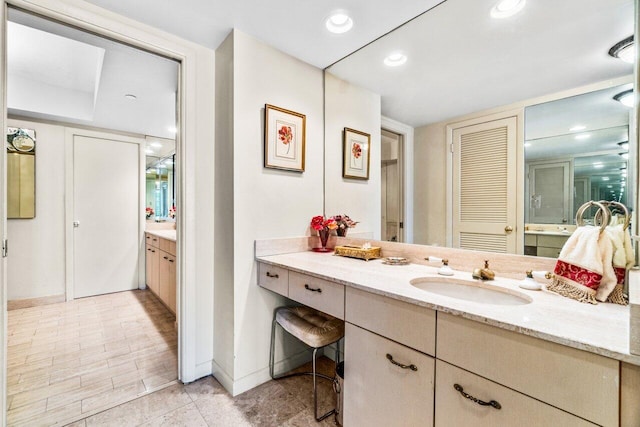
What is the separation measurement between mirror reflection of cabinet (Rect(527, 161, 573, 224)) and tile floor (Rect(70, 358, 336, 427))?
1.44 metres

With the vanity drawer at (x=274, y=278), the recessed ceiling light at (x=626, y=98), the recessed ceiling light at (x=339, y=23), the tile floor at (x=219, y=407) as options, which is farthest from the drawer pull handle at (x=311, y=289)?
the recessed ceiling light at (x=339, y=23)

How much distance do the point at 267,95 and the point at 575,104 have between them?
159 centimetres

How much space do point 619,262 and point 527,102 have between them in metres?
0.74

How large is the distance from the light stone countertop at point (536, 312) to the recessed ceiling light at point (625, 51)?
34.4 inches

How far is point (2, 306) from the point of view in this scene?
51.7 inches

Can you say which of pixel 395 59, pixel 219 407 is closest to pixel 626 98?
pixel 395 59

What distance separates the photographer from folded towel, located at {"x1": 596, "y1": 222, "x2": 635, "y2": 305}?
3.05ft

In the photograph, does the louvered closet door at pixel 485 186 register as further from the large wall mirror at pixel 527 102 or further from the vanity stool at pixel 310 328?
the vanity stool at pixel 310 328

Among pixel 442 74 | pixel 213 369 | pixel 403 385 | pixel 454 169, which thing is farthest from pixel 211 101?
pixel 403 385

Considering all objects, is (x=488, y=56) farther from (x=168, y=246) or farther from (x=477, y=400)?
(x=168, y=246)

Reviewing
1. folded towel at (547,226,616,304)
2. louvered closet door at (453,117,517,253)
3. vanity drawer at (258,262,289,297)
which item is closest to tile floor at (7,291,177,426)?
vanity drawer at (258,262,289,297)

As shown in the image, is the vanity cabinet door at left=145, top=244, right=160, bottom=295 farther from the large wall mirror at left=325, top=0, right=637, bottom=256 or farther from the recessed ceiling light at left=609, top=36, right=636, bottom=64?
the recessed ceiling light at left=609, top=36, right=636, bottom=64

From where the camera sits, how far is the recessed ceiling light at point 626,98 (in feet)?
3.27

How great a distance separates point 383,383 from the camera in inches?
43.8
